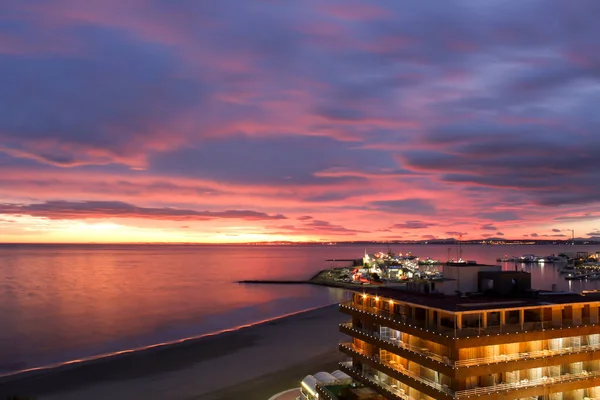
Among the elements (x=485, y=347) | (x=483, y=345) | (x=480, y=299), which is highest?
(x=480, y=299)

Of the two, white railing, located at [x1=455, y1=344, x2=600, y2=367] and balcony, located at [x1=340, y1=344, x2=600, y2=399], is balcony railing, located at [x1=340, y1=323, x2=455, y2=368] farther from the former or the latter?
balcony, located at [x1=340, y1=344, x2=600, y2=399]

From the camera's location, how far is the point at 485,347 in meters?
28.1

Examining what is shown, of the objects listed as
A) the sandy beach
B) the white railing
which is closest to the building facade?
the white railing

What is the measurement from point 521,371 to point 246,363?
4100 cm

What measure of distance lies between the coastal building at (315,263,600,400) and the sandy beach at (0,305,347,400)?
819 inches

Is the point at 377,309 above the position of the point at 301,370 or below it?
above


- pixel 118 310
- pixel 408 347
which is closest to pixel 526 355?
pixel 408 347

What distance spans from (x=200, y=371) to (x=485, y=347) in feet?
135

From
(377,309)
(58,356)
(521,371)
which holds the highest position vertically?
(377,309)

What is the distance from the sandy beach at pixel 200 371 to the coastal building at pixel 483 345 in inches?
819

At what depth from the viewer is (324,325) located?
88.0 metres

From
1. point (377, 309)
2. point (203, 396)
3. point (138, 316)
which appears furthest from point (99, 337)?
point (377, 309)

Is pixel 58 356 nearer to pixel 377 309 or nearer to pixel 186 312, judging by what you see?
pixel 186 312

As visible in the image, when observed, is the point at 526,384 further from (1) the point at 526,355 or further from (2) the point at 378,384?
(2) the point at 378,384
